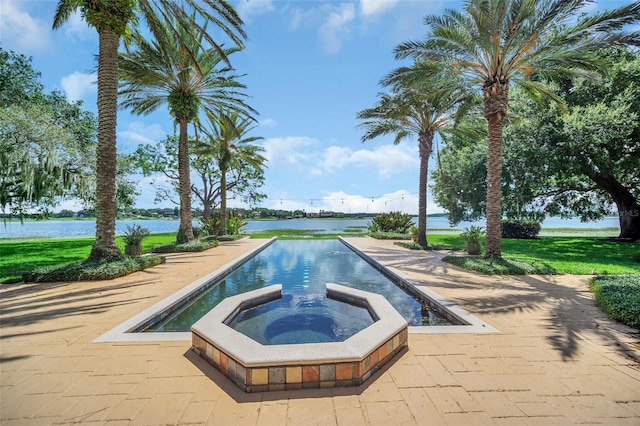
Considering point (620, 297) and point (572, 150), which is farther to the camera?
point (572, 150)

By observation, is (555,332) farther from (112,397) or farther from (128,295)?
(128,295)

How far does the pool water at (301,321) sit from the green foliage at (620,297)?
4123 millimetres

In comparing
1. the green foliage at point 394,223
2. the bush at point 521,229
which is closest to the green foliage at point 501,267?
the green foliage at point 394,223

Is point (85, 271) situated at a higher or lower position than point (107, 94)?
lower

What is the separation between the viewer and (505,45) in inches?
378

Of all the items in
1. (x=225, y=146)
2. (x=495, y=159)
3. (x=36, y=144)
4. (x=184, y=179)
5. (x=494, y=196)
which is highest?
(x=225, y=146)

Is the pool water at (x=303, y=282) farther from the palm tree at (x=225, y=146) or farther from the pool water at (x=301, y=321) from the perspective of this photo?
the palm tree at (x=225, y=146)

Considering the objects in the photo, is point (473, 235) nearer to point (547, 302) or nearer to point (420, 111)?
point (547, 302)

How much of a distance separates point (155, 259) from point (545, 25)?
1509 centimetres

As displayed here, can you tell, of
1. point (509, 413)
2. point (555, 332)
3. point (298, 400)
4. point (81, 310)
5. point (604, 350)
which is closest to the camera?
point (509, 413)

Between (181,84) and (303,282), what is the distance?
12315mm

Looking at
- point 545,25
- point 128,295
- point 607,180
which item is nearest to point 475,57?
point 545,25

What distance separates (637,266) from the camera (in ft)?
32.4


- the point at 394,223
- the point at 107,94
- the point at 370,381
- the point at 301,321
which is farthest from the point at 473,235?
the point at 107,94
